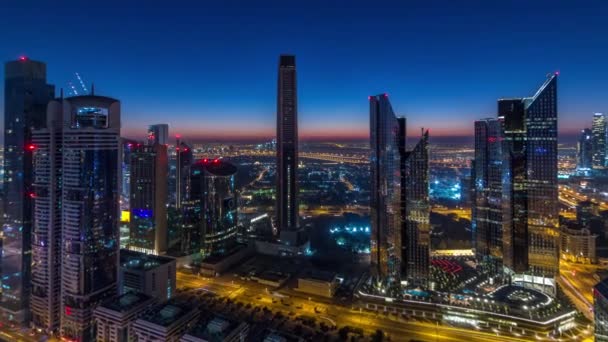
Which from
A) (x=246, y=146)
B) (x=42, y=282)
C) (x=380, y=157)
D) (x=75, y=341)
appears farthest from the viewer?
(x=246, y=146)

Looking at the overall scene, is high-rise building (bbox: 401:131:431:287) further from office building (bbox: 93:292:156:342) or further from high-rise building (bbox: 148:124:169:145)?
high-rise building (bbox: 148:124:169:145)

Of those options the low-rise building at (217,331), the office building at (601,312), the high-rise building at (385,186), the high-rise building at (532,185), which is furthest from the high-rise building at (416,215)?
the low-rise building at (217,331)

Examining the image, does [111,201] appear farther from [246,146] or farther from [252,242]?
[246,146]

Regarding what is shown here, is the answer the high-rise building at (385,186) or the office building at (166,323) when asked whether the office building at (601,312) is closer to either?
the high-rise building at (385,186)

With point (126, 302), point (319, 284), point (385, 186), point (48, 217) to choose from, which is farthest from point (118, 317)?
point (385, 186)

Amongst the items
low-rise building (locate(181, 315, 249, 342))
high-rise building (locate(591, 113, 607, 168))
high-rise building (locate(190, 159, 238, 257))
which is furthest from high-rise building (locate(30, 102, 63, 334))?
high-rise building (locate(591, 113, 607, 168))

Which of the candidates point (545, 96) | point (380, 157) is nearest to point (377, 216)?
point (380, 157)
